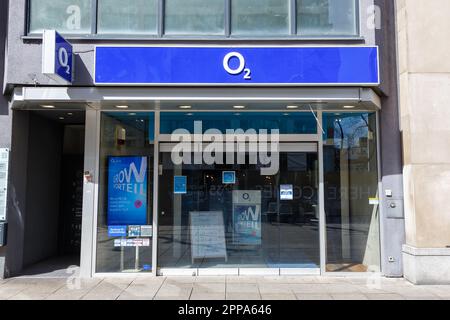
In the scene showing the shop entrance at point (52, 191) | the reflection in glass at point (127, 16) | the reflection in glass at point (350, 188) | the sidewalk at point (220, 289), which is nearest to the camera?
the sidewalk at point (220, 289)

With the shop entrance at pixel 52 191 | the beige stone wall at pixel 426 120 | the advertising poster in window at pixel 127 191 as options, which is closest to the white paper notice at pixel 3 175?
the shop entrance at pixel 52 191

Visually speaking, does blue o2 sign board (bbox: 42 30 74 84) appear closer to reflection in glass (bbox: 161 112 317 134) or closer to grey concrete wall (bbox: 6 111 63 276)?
grey concrete wall (bbox: 6 111 63 276)

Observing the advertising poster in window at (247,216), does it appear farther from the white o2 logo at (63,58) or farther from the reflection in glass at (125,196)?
the white o2 logo at (63,58)

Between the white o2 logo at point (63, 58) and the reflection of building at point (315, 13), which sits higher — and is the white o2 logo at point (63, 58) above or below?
below

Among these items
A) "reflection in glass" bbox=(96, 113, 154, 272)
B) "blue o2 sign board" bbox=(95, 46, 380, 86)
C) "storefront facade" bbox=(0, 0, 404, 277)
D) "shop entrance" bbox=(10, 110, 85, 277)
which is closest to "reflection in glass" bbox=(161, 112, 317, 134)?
"storefront facade" bbox=(0, 0, 404, 277)

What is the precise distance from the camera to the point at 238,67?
6754 mm

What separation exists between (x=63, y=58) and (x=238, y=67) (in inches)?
111

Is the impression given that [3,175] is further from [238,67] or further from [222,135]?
[238,67]

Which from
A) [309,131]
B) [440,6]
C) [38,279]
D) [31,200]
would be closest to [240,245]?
[309,131]

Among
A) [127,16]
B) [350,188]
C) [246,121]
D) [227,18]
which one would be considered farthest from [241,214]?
[127,16]

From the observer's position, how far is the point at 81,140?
10.0 meters

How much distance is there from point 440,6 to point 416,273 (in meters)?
4.74

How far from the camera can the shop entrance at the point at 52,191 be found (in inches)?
318

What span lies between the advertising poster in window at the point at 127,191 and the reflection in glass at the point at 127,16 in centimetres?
237
